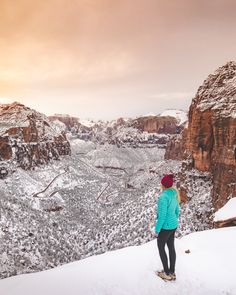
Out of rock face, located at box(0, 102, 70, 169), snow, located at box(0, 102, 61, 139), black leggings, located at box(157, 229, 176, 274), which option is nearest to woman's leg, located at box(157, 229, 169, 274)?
black leggings, located at box(157, 229, 176, 274)

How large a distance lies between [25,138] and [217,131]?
71407mm

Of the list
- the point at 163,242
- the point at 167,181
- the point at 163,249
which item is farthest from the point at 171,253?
the point at 167,181

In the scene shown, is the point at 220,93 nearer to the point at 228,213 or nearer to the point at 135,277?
the point at 228,213

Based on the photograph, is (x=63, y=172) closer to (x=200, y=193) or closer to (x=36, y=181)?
(x=36, y=181)

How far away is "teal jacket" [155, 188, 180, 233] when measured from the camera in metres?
9.05

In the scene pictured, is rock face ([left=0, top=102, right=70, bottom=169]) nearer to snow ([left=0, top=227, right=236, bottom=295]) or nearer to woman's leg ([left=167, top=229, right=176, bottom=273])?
snow ([left=0, top=227, right=236, bottom=295])

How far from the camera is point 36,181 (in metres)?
94.8

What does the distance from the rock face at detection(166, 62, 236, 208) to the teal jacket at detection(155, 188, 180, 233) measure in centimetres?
3729

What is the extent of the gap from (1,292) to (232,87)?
51.3m

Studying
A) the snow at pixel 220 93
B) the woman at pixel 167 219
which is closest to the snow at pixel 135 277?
the woman at pixel 167 219

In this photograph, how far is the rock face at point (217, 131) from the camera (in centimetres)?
4681

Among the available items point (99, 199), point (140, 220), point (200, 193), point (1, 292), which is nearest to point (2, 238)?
point (140, 220)

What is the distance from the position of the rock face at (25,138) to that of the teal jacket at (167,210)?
88905mm

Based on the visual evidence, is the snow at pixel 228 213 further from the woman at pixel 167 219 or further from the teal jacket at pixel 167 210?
the teal jacket at pixel 167 210
